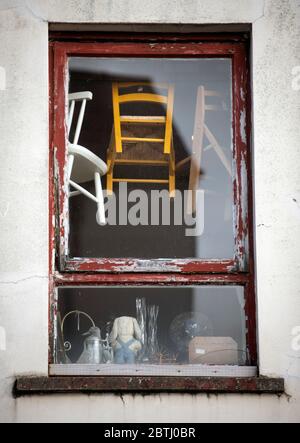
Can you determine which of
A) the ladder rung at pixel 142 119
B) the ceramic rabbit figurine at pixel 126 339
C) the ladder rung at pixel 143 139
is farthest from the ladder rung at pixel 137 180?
the ceramic rabbit figurine at pixel 126 339

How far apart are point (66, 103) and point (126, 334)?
4.40ft

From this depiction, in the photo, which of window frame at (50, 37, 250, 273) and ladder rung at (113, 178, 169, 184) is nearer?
window frame at (50, 37, 250, 273)

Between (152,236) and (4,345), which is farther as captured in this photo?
(152,236)

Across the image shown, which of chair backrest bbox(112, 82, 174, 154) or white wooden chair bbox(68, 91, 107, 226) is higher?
chair backrest bbox(112, 82, 174, 154)

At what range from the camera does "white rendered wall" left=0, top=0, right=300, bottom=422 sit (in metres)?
5.88

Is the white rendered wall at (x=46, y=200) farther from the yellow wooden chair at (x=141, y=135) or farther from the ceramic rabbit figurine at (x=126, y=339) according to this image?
the yellow wooden chair at (x=141, y=135)

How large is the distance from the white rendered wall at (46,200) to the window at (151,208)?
149 mm

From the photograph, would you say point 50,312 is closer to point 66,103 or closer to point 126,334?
point 126,334

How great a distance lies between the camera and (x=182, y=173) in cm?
651

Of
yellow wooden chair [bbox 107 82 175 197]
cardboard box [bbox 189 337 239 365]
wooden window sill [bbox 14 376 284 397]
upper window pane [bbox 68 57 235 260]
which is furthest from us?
yellow wooden chair [bbox 107 82 175 197]

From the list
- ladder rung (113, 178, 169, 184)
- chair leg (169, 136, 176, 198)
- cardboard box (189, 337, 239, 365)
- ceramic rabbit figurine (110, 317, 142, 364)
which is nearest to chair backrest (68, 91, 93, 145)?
ladder rung (113, 178, 169, 184)

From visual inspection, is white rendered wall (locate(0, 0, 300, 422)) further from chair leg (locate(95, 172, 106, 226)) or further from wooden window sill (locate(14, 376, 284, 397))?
chair leg (locate(95, 172, 106, 226))

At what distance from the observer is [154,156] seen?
6664 millimetres
